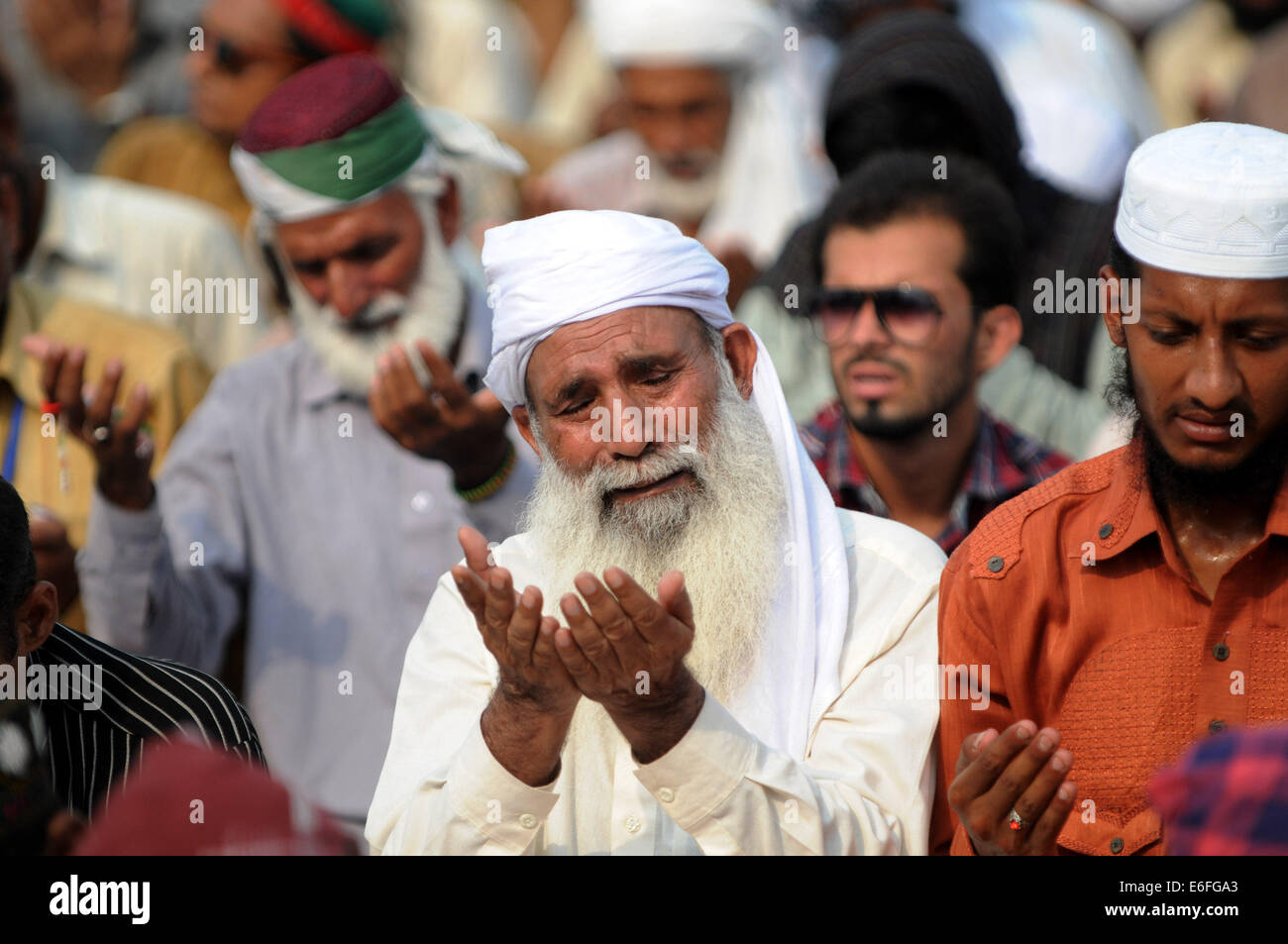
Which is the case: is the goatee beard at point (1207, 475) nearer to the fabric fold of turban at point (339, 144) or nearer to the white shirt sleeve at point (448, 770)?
the white shirt sleeve at point (448, 770)

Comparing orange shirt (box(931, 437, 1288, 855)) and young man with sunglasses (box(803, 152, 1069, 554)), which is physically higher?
young man with sunglasses (box(803, 152, 1069, 554))

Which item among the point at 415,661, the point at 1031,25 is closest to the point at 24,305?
the point at 415,661

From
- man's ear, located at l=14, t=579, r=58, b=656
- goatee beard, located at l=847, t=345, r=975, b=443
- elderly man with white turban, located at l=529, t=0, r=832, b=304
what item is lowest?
man's ear, located at l=14, t=579, r=58, b=656

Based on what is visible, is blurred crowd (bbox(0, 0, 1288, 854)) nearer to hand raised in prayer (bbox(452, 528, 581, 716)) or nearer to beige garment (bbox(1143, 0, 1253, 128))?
hand raised in prayer (bbox(452, 528, 581, 716))

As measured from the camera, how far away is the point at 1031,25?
8.49 m

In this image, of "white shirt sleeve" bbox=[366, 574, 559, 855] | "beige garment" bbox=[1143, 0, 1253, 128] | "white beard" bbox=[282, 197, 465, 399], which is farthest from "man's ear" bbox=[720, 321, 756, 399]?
"beige garment" bbox=[1143, 0, 1253, 128]

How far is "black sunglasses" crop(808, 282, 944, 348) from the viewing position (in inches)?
201

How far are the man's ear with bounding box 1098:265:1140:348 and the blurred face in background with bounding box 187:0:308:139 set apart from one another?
457 cm

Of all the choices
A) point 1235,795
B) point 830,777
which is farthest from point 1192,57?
point 1235,795

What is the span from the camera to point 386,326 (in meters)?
6.06

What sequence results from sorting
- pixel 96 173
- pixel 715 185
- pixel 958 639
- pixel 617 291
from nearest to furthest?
pixel 958 639, pixel 617 291, pixel 715 185, pixel 96 173

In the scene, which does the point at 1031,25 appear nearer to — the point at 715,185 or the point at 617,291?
the point at 715,185

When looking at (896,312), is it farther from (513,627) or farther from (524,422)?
(513,627)

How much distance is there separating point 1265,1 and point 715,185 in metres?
3.17
